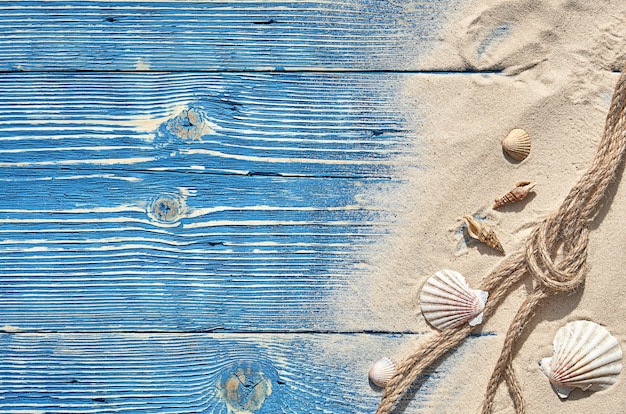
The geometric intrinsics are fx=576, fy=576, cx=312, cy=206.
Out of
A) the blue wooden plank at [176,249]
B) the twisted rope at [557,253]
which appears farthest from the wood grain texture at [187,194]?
the twisted rope at [557,253]

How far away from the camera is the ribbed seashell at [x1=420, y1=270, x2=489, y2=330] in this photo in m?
1.53

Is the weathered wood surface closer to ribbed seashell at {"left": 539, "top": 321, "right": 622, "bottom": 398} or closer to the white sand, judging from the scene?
the white sand

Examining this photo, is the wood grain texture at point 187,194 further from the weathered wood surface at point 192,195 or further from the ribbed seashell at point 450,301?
the ribbed seashell at point 450,301

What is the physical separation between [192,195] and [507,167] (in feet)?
2.86

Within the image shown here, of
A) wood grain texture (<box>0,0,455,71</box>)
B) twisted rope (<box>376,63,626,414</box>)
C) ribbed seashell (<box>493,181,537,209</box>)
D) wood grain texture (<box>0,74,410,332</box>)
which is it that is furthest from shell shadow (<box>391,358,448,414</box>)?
wood grain texture (<box>0,0,455,71</box>)

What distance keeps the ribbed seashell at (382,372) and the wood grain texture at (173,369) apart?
3 cm

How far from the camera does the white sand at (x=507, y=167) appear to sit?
1.54 m

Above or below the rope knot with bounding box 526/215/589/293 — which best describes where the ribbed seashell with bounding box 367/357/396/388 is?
below

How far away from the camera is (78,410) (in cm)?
161

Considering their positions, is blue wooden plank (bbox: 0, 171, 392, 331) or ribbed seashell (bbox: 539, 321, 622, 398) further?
blue wooden plank (bbox: 0, 171, 392, 331)

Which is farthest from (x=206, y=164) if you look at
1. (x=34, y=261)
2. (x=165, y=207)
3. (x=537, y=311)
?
(x=537, y=311)

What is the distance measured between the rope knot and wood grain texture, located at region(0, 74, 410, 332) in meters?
0.44

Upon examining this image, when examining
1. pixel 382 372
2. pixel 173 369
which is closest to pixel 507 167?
pixel 382 372

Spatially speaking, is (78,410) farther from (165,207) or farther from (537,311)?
(537,311)
